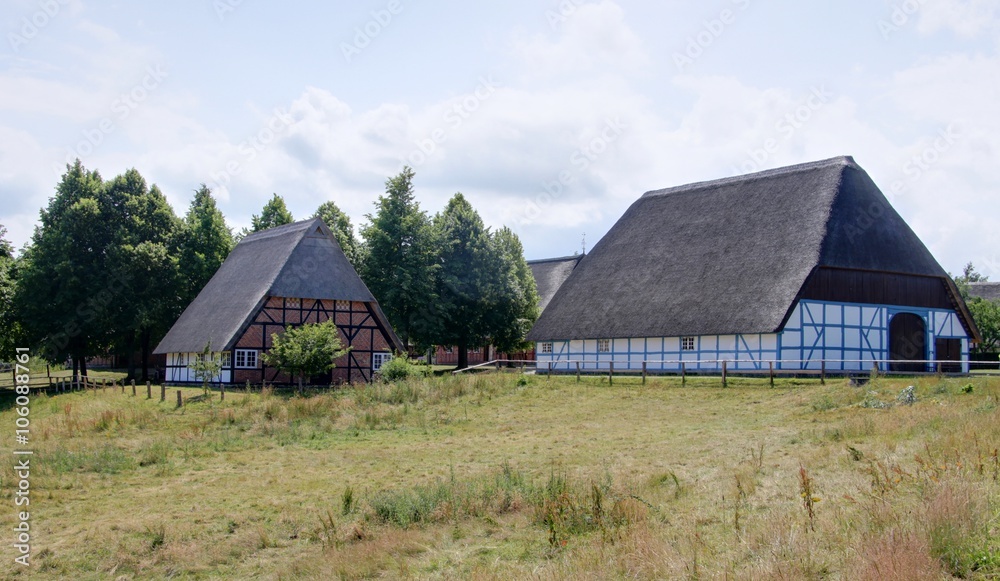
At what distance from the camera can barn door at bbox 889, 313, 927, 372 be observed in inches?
1358

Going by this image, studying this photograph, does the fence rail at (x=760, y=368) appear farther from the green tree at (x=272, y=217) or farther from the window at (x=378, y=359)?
the green tree at (x=272, y=217)

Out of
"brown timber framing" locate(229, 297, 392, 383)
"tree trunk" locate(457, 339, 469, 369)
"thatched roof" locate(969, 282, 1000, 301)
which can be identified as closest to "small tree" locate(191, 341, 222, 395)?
"brown timber framing" locate(229, 297, 392, 383)

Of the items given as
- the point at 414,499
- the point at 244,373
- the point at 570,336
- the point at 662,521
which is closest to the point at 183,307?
the point at 244,373

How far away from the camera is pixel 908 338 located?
115 feet

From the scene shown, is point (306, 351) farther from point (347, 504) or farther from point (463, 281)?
point (347, 504)

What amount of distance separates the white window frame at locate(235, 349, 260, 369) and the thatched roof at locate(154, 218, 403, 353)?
1.08 metres

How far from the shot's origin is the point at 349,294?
41.8 meters

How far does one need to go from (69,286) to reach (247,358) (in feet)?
38.4

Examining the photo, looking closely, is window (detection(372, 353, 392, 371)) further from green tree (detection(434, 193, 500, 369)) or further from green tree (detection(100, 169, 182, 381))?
green tree (detection(100, 169, 182, 381))

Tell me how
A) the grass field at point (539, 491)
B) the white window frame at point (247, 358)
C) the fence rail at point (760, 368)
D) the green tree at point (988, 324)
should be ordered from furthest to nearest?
the green tree at point (988, 324) → the white window frame at point (247, 358) → the fence rail at point (760, 368) → the grass field at point (539, 491)

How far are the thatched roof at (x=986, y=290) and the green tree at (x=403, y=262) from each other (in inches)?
2062

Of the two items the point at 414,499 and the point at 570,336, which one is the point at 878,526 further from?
the point at 570,336

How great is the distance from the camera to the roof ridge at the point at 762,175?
37.0 metres

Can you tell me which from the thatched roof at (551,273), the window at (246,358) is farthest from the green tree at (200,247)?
the thatched roof at (551,273)
